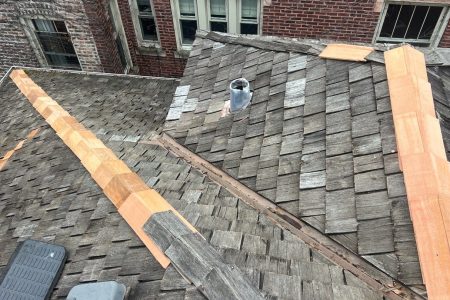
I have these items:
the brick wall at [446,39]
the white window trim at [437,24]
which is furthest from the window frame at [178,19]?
the brick wall at [446,39]

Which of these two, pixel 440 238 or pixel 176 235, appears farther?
pixel 176 235

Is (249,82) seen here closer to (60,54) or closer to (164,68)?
(164,68)

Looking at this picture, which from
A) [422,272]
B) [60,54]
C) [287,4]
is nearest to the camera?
[422,272]

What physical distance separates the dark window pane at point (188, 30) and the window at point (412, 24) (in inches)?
197

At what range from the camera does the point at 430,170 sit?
11.2ft

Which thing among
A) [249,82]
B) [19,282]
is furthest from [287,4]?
[19,282]

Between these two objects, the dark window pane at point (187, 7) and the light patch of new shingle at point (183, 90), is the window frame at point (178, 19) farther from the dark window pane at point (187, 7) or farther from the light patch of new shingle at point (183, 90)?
the light patch of new shingle at point (183, 90)

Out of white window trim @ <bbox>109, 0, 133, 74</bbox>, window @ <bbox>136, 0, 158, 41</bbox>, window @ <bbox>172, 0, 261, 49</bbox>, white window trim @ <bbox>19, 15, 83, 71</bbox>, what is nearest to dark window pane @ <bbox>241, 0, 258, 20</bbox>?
window @ <bbox>172, 0, 261, 49</bbox>

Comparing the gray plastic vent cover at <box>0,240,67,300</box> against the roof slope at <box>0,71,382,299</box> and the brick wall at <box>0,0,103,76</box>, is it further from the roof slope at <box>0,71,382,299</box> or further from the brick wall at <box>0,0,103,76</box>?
the brick wall at <box>0,0,103,76</box>

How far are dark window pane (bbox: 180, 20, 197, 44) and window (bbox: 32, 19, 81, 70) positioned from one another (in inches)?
128

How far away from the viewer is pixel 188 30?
10102 mm

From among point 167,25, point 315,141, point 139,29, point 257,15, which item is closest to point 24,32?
point 139,29

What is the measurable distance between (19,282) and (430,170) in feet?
14.1

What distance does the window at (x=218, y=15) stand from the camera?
920 cm
